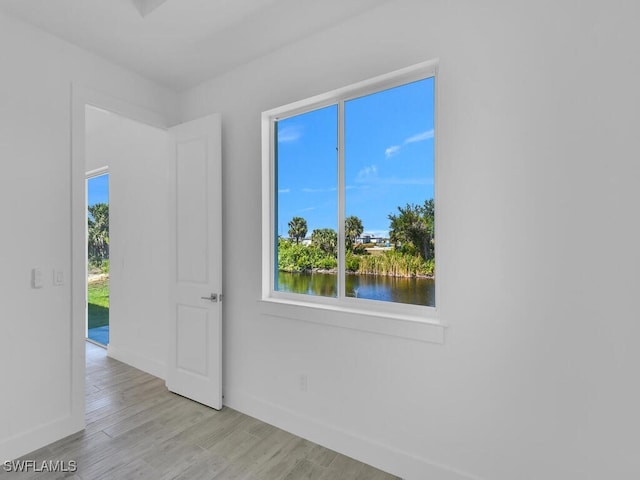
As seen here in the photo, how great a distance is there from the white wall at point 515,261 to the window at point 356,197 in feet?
0.62

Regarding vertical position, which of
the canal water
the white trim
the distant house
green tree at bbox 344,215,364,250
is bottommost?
the canal water

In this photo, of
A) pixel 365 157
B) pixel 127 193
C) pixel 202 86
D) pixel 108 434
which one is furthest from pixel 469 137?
pixel 127 193

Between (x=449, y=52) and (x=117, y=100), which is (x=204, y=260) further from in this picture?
(x=449, y=52)

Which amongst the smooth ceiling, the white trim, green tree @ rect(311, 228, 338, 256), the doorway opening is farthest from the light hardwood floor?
the smooth ceiling

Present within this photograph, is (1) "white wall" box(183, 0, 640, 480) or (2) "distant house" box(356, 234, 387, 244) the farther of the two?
(2) "distant house" box(356, 234, 387, 244)

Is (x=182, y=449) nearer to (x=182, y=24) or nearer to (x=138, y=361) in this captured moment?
(x=138, y=361)

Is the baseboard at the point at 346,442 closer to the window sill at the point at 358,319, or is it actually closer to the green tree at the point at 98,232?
the window sill at the point at 358,319

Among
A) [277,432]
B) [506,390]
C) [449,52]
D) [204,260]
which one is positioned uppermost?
[449,52]

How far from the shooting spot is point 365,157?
2.12 metres

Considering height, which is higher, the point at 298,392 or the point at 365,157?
the point at 365,157

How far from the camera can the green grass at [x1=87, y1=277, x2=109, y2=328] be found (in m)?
4.35

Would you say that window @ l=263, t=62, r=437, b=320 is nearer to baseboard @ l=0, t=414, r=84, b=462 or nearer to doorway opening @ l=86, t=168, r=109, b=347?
baseboard @ l=0, t=414, r=84, b=462

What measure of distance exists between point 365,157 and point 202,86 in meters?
1.66

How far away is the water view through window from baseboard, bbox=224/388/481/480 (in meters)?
0.83
